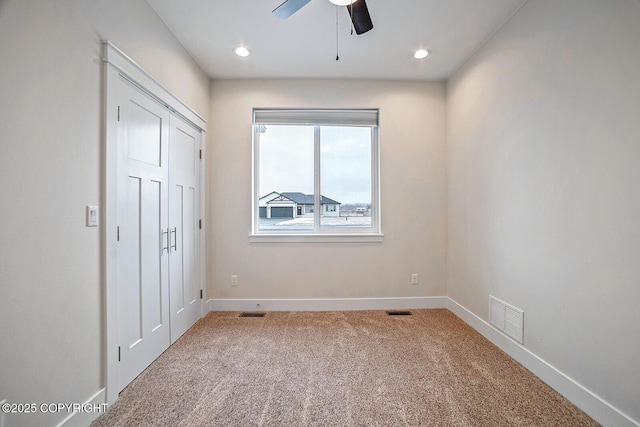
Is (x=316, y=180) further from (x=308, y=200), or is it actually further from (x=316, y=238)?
(x=316, y=238)

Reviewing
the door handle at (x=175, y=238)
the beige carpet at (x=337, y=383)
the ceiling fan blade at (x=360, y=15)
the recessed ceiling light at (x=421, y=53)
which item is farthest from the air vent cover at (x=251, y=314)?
the recessed ceiling light at (x=421, y=53)

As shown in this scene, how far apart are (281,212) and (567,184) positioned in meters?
2.60

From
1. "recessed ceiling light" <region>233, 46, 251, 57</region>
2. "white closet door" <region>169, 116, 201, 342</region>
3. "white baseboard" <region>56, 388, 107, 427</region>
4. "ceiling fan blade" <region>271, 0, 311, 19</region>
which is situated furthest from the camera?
"recessed ceiling light" <region>233, 46, 251, 57</region>

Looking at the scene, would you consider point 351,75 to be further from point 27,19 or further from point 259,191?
point 27,19

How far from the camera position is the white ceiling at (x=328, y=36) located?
207 centimetres

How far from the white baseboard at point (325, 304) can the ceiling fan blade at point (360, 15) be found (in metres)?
2.65

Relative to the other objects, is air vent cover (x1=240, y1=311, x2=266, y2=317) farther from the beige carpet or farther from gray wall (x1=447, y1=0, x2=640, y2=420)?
gray wall (x1=447, y1=0, x2=640, y2=420)

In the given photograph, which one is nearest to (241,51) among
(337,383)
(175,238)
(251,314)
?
(175,238)

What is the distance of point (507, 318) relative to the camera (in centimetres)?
221

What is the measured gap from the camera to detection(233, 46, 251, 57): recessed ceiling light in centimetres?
256

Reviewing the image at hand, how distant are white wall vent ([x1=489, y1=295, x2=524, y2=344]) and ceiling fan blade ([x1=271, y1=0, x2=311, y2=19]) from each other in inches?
105

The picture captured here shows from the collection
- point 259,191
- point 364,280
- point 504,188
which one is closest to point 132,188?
point 259,191

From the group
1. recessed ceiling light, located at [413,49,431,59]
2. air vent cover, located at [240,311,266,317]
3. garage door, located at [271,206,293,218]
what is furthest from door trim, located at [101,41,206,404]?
recessed ceiling light, located at [413,49,431,59]

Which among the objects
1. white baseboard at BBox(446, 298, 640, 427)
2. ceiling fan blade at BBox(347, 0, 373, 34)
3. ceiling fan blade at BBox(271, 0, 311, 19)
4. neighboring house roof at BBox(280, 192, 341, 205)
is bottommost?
white baseboard at BBox(446, 298, 640, 427)
